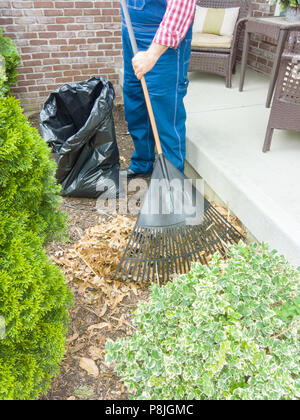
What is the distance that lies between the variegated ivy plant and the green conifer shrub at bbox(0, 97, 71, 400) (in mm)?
266

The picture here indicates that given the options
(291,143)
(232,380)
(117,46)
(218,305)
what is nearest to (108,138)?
(291,143)

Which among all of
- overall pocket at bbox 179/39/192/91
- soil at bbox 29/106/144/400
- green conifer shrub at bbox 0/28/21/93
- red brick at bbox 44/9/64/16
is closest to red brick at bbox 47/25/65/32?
red brick at bbox 44/9/64/16

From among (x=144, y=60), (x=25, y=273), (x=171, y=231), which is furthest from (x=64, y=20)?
(x=25, y=273)

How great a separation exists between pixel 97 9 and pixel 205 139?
100 inches

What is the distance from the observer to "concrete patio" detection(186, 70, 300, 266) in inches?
71.1

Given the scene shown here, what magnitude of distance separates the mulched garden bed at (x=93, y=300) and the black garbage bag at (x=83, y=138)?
21cm

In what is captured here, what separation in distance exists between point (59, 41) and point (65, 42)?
0.07 metres

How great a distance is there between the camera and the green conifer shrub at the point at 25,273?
1.08 m

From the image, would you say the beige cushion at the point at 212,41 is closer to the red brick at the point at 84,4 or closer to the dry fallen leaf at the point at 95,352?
the red brick at the point at 84,4

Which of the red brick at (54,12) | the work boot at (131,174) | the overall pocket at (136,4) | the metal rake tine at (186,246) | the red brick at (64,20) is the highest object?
the overall pocket at (136,4)

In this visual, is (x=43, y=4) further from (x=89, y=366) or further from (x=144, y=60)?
(x=89, y=366)

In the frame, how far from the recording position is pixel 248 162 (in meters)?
2.33

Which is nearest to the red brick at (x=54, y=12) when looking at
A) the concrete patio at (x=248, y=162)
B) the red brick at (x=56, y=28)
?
the red brick at (x=56, y=28)

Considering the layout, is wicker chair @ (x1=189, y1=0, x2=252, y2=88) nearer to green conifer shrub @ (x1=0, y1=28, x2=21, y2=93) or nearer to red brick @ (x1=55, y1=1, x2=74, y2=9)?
red brick @ (x1=55, y1=1, x2=74, y2=9)
